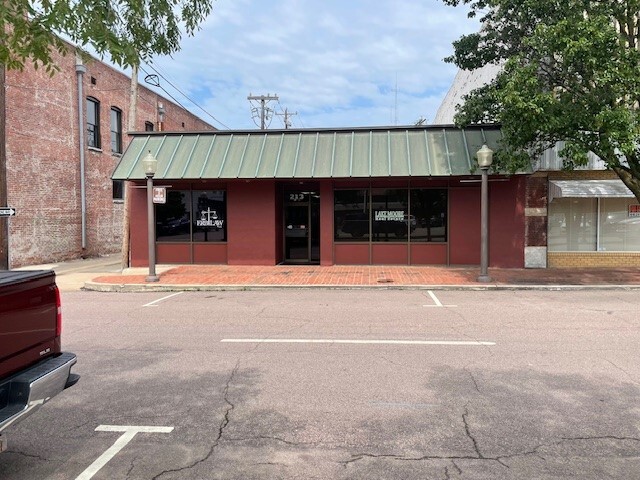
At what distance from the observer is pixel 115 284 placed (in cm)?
1316

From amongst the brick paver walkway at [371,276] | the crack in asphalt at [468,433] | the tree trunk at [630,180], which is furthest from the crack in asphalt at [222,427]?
the tree trunk at [630,180]

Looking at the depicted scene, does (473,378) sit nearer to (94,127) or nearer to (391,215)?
(391,215)

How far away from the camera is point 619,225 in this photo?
52.1 ft

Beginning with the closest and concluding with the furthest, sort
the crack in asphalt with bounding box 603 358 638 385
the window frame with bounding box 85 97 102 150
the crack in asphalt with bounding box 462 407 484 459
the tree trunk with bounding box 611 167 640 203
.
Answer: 1. the crack in asphalt with bounding box 462 407 484 459
2. the crack in asphalt with bounding box 603 358 638 385
3. the tree trunk with bounding box 611 167 640 203
4. the window frame with bounding box 85 97 102 150

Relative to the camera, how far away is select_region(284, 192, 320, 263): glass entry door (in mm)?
17484

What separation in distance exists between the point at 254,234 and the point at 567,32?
10619 millimetres

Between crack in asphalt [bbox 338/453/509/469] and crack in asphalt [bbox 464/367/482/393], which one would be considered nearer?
crack in asphalt [bbox 338/453/509/469]

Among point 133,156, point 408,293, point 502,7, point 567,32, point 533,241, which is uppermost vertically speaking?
point 502,7

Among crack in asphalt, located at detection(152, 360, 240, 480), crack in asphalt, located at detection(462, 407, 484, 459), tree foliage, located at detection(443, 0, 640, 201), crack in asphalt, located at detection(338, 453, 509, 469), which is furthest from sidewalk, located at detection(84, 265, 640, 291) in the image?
crack in asphalt, located at detection(338, 453, 509, 469)

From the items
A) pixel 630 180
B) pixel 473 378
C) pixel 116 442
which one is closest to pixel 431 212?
pixel 630 180

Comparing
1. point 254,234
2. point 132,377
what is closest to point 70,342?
point 132,377

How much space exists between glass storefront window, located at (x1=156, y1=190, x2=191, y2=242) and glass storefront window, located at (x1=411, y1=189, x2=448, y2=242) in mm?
7707

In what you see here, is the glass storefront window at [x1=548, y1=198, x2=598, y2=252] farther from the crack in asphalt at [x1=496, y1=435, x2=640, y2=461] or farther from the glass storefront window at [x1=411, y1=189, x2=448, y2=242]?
the crack in asphalt at [x1=496, y1=435, x2=640, y2=461]

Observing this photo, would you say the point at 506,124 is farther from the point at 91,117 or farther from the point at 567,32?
the point at 91,117
